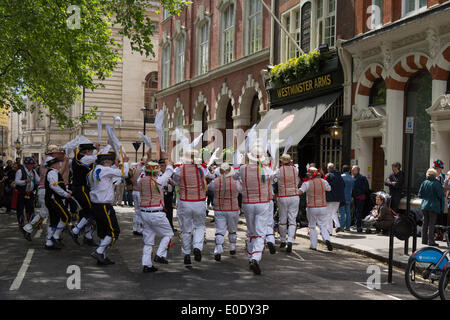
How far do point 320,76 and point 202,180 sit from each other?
11.3 m

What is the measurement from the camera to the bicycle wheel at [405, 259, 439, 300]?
716 centimetres

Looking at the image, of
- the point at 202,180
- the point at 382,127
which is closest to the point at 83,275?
the point at 202,180

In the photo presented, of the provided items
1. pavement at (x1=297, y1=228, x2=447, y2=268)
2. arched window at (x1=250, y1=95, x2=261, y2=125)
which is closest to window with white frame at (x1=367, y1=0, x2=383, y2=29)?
pavement at (x1=297, y1=228, x2=447, y2=268)

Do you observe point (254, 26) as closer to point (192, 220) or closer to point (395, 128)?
point (395, 128)

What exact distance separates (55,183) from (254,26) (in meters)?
16.3

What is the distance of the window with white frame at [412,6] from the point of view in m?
15.2

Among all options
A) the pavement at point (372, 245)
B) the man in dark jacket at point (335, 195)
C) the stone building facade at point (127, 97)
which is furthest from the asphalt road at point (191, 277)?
the stone building facade at point (127, 97)

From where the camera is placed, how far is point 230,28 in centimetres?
2719

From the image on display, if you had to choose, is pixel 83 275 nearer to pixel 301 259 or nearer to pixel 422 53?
pixel 301 259

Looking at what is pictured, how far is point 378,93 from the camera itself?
17.2 meters

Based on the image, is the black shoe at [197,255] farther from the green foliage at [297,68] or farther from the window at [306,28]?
the window at [306,28]

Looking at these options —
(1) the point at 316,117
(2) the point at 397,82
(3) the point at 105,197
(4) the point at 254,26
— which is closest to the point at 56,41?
(1) the point at 316,117

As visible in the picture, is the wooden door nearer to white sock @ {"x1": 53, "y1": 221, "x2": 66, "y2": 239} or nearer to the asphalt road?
the asphalt road

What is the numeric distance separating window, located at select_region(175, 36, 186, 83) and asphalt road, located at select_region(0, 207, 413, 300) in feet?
76.2
